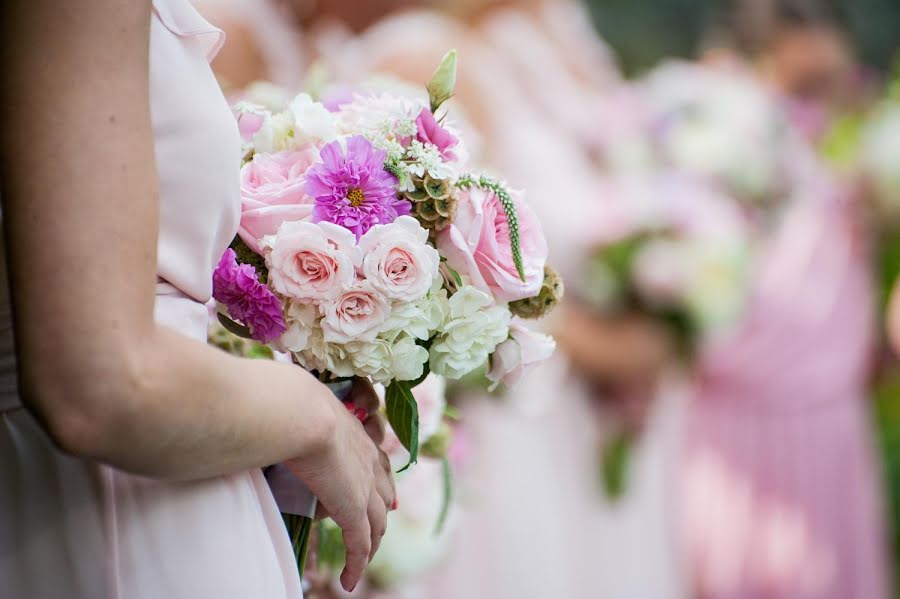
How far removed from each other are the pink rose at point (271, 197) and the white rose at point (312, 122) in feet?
0.07

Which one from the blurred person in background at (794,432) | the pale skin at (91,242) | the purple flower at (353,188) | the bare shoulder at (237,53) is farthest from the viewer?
the blurred person in background at (794,432)

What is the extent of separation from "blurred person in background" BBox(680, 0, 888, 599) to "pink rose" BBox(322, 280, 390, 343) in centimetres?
301

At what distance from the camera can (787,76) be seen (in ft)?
15.7

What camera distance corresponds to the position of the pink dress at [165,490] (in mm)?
1067

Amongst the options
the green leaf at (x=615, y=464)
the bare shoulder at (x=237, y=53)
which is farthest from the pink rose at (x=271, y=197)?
the green leaf at (x=615, y=464)

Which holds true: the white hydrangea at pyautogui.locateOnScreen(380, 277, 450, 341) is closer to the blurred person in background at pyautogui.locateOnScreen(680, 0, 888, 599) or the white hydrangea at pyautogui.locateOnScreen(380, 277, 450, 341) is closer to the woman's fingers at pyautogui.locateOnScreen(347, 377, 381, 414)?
the woman's fingers at pyautogui.locateOnScreen(347, 377, 381, 414)

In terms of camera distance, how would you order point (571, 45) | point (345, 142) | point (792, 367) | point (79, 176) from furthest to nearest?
point (571, 45)
point (792, 367)
point (345, 142)
point (79, 176)

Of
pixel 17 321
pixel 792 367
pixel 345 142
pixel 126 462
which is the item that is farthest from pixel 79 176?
pixel 792 367

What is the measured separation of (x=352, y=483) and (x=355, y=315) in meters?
0.17

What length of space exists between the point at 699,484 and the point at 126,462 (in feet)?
11.5

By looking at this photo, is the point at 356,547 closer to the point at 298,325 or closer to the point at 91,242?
the point at 298,325

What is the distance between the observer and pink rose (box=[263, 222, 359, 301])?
1139 millimetres

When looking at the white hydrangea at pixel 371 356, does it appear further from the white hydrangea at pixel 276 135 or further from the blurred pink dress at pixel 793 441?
the blurred pink dress at pixel 793 441

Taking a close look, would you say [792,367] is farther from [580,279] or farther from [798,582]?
[580,279]
